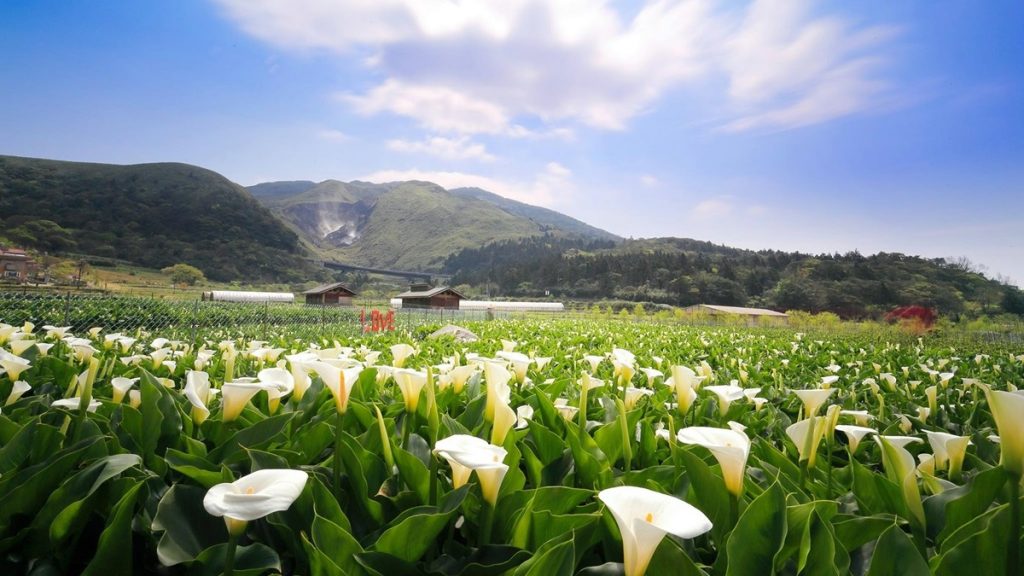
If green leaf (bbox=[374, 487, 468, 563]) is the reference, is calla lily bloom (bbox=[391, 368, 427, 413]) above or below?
above

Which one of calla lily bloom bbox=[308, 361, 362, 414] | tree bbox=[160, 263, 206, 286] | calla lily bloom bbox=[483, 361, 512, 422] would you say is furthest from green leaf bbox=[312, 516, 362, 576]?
tree bbox=[160, 263, 206, 286]

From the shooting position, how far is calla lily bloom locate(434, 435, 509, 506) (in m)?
0.93

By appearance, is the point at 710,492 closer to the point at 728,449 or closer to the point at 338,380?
the point at 728,449

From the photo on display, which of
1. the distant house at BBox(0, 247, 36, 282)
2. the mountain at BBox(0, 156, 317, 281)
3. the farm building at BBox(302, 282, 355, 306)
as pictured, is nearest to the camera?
the farm building at BBox(302, 282, 355, 306)

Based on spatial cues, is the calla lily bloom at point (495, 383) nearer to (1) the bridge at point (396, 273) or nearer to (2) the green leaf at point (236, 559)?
(2) the green leaf at point (236, 559)

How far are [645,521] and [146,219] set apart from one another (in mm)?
135862

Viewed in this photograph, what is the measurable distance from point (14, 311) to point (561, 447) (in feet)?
61.2

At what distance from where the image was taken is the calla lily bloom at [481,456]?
3.04ft

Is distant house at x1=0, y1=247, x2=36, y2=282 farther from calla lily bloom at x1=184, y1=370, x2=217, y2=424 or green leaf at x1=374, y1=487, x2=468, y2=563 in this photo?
green leaf at x1=374, y1=487, x2=468, y2=563

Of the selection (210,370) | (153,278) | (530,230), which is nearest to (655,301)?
(210,370)

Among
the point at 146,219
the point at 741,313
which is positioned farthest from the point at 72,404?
the point at 146,219

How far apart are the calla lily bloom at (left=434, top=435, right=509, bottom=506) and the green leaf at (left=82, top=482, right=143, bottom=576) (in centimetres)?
55

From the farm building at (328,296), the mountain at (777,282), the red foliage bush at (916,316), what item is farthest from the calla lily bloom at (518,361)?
the mountain at (777,282)

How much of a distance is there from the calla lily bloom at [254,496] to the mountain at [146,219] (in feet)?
360
